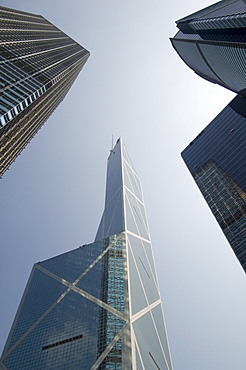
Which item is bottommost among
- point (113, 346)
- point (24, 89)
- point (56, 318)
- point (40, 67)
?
point (113, 346)

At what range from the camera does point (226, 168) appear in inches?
3068

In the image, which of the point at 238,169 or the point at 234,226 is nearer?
the point at 234,226

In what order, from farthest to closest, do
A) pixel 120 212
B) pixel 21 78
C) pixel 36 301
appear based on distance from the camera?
pixel 120 212
pixel 36 301
pixel 21 78

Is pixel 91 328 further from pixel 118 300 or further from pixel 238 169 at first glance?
pixel 238 169

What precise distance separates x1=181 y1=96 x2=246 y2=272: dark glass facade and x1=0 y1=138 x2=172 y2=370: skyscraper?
27528mm

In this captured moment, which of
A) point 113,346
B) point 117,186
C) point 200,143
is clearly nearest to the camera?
point 113,346

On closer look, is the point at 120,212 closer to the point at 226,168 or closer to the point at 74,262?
the point at 74,262

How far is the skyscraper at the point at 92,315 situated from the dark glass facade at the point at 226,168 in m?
27.5

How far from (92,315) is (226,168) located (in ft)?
190

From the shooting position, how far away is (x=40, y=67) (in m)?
66.2

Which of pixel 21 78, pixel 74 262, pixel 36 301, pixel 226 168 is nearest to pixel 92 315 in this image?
pixel 36 301

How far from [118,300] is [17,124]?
46469mm

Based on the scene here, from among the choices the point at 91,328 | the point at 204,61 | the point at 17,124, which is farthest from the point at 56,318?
the point at 204,61

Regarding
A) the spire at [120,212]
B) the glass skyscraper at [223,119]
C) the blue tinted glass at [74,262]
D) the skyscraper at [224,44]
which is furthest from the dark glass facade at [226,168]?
the blue tinted glass at [74,262]
